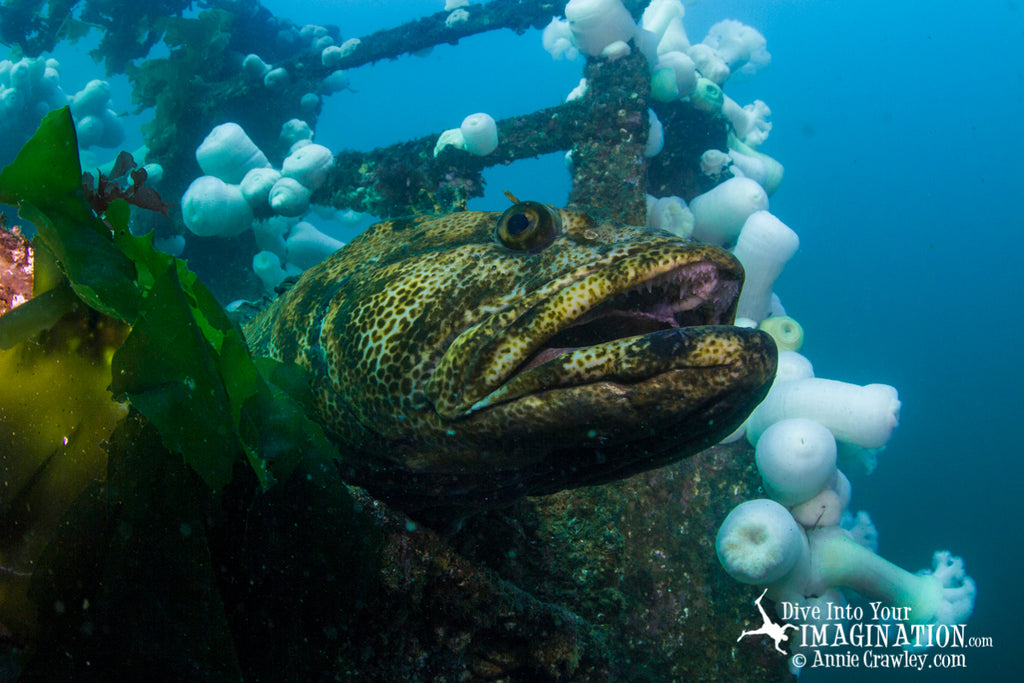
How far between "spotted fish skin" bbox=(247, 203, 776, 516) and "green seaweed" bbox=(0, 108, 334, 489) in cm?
42

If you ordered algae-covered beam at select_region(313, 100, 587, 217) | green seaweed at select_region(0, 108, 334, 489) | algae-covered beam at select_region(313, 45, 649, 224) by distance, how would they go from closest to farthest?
1. green seaweed at select_region(0, 108, 334, 489)
2. algae-covered beam at select_region(313, 45, 649, 224)
3. algae-covered beam at select_region(313, 100, 587, 217)

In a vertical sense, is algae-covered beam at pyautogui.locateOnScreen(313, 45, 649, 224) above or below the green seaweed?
above

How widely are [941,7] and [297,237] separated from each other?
180 metres

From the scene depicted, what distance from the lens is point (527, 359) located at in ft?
5.64

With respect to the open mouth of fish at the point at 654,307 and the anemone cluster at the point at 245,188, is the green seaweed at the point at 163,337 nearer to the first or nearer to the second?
the open mouth of fish at the point at 654,307

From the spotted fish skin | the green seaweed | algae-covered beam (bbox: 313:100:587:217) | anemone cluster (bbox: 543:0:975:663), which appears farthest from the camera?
algae-covered beam (bbox: 313:100:587:217)

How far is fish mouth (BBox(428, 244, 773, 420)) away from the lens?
5.07 ft

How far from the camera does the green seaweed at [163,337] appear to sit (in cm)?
146

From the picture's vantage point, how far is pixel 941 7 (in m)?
123

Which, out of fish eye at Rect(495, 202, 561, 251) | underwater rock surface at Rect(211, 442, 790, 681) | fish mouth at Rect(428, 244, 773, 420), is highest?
fish eye at Rect(495, 202, 561, 251)

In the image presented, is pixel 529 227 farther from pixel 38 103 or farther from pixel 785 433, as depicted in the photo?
pixel 38 103

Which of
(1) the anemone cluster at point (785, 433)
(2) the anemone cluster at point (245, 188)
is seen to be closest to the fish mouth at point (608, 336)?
(1) the anemone cluster at point (785, 433)

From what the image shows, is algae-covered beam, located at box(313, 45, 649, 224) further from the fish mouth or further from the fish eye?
the fish mouth

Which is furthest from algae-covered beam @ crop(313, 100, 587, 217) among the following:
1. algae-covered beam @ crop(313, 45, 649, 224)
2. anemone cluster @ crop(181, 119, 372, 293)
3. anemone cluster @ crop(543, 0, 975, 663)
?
anemone cluster @ crop(543, 0, 975, 663)
